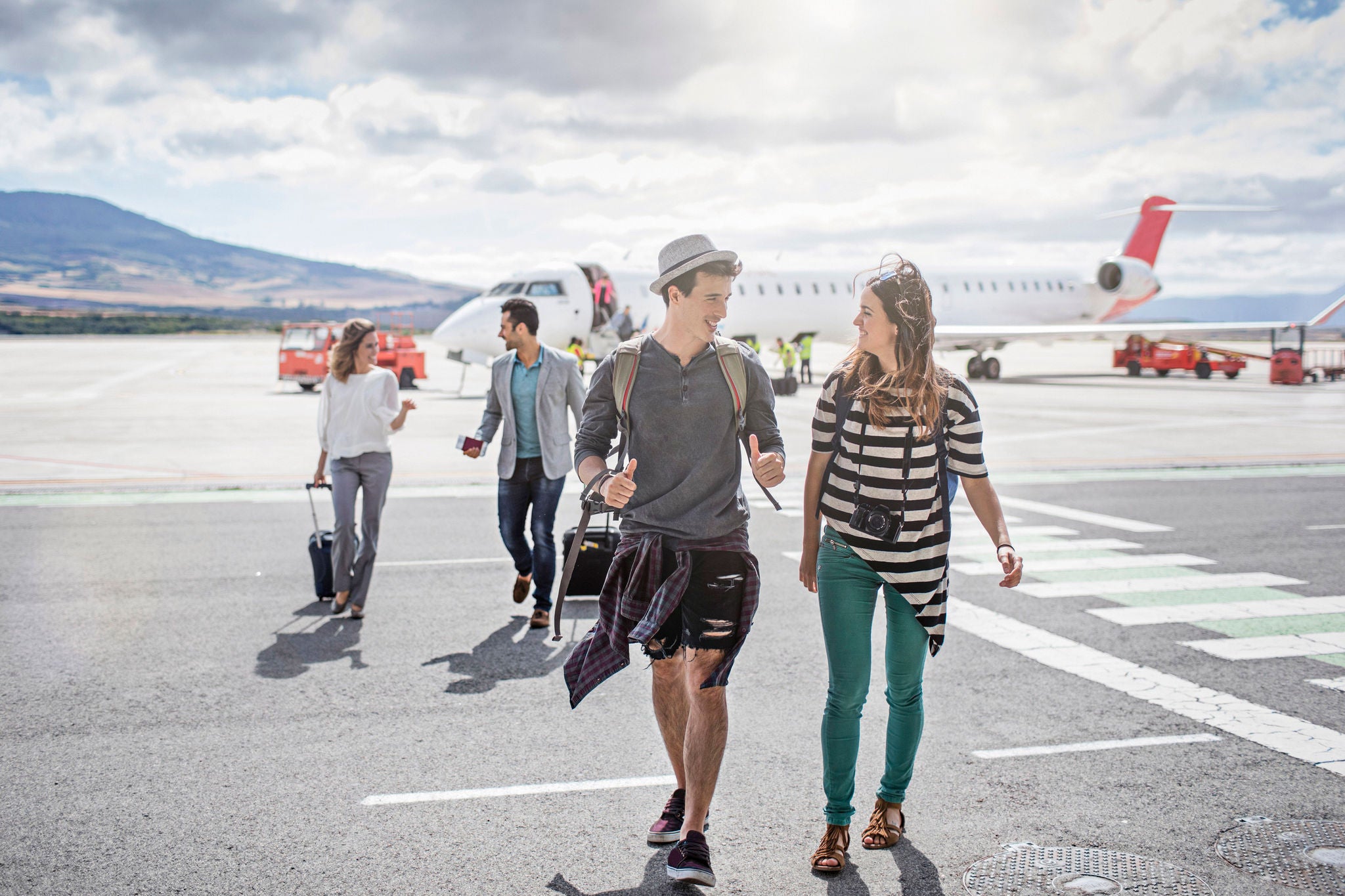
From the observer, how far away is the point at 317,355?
28734mm

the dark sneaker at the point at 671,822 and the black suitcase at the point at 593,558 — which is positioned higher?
the black suitcase at the point at 593,558

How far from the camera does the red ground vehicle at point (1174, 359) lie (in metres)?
37.6

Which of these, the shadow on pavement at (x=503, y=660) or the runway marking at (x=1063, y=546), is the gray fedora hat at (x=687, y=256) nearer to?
the shadow on pavement at (x=503, y=660)

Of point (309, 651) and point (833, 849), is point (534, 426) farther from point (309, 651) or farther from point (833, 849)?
point (833, 849)

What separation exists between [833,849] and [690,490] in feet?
4.21

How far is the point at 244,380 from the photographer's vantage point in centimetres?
3403

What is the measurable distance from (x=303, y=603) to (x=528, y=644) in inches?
72.8

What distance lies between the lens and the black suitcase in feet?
22.4

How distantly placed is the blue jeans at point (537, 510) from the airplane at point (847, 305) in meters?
13.7

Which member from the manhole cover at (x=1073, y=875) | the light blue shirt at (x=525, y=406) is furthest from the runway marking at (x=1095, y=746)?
the light blue shirt at (x=525, y=406)

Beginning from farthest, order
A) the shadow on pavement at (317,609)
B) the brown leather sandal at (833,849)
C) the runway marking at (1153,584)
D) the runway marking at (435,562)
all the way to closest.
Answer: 1. the runway marking at (435,562)
2. the runway marking at (1153,584)
3. the shadow on pavement at (317,609)
4. the brown leather sandal at (833,849)

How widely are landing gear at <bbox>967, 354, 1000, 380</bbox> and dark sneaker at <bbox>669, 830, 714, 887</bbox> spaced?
33.1 meters

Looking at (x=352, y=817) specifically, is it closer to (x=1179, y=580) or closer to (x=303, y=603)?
(x=303, y=603)

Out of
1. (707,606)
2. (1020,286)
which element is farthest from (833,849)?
(1020,286)
